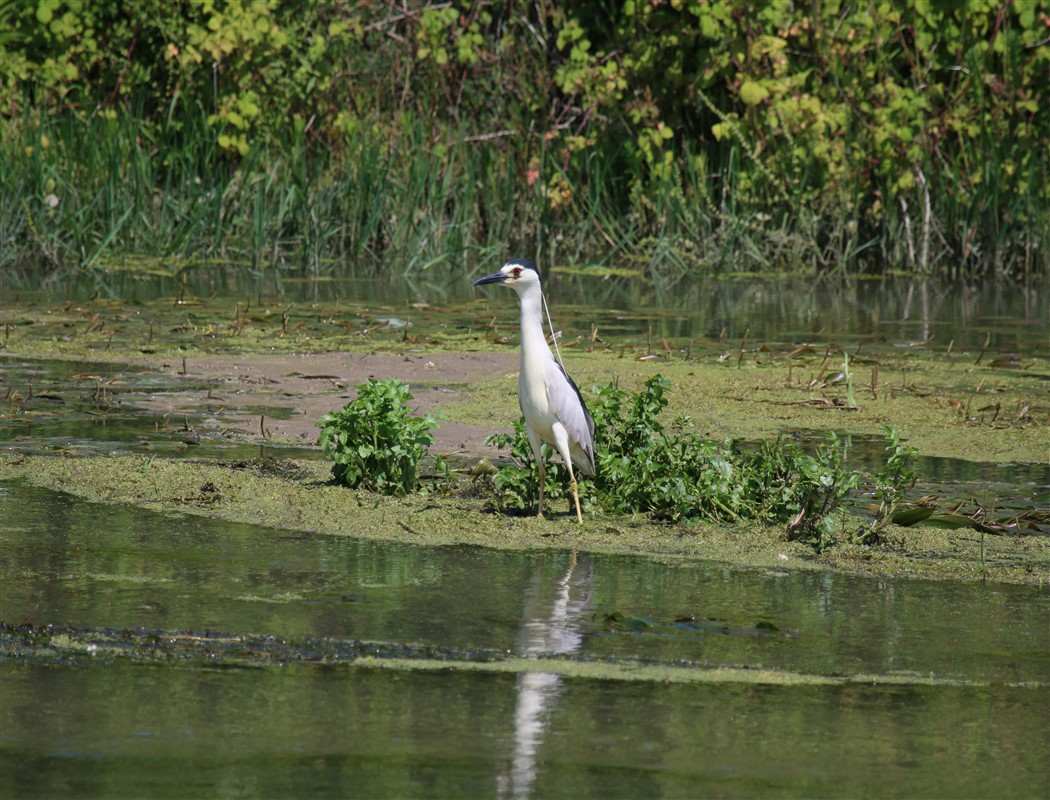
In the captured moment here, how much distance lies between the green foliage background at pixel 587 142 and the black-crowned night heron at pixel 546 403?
7370 millimetres

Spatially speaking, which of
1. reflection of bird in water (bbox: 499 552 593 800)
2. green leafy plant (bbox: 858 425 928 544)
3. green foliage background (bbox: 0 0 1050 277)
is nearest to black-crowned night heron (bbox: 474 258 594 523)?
reflection of bird in water (bbox: 499 552 593 800)

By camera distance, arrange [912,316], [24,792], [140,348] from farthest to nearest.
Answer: [912,316] → [140,348] → [24,792]

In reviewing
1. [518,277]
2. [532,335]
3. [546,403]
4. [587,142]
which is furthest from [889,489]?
[587,142]

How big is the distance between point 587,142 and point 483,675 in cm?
1100

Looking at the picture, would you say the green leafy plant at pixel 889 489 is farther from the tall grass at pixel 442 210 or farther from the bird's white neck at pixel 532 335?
the tall grass at pixel 442 210

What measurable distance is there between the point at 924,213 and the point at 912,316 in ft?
8.83

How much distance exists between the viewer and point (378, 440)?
18.2 ft

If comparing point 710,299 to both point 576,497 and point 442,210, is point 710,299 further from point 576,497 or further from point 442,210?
point 576,497

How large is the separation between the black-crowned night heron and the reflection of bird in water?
61 cm

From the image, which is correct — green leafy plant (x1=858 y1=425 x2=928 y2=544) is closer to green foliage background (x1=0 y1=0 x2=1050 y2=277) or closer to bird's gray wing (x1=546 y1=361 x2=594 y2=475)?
bird's gray wing (x1=546 y1=361 x2=594 y2=475)

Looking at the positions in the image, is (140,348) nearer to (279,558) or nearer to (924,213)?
(279,558)

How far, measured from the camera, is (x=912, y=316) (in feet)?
36.6

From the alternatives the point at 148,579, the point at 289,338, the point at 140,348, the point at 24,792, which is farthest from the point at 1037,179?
the point at 24,792

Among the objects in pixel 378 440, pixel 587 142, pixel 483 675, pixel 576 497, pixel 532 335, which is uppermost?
pixel 587 142
